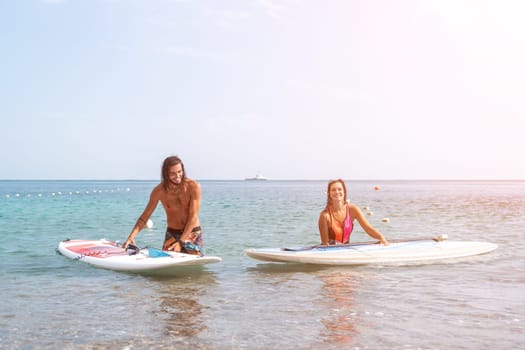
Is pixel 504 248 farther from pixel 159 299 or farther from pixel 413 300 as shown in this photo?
pixel 159 299

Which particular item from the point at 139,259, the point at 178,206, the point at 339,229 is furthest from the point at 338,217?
the point at 139,259

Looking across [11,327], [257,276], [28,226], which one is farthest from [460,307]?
[28,226]

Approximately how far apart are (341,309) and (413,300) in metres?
1.07

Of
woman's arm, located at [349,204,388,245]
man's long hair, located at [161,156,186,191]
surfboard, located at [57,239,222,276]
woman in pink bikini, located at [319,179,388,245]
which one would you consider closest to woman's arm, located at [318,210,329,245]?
woman in pink bikini, located at [319,179,388,245]

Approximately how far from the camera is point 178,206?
26.8ft

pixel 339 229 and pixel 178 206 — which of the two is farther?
pixel 339 229

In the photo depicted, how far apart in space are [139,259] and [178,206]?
1198 mm

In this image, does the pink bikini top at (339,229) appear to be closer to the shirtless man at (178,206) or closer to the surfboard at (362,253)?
the surfboard at (362,253)

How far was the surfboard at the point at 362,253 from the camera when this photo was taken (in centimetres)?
914

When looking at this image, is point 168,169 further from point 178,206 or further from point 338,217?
point 338,217

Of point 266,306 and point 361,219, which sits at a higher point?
point 361,219

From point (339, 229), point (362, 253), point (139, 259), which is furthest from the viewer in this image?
point (339, 229)

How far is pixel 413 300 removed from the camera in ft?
22.0

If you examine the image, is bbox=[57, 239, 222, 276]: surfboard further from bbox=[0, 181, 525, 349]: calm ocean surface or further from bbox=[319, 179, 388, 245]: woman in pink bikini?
bbox=[319, 179, 388, 245]: woman in pink bikini
